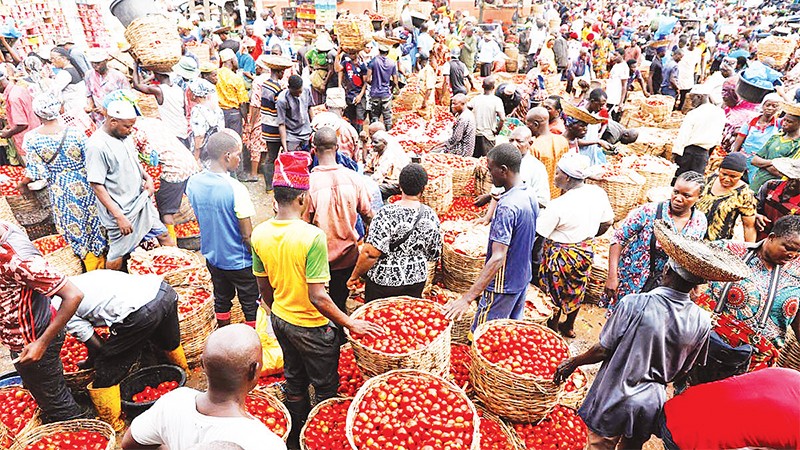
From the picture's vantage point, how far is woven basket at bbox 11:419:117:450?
2994 millimetres

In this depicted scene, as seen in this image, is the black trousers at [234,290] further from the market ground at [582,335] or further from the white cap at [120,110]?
the white cap at [120,110]

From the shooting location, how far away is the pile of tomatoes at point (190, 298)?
4172 mm

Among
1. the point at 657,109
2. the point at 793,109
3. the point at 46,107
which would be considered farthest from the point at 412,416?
the point at 657,109

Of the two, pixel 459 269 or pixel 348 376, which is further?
pixel 459 269

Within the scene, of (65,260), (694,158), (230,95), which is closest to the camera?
(65,260)

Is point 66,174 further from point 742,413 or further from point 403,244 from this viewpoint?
point 742,413

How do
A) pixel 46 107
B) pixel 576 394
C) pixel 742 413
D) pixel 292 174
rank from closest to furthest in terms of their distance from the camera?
pixel 742 413, pixel 292 174, pixel 576 394, pixel 46 107

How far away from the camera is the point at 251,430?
1.87 m

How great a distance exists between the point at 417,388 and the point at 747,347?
88.4 inches

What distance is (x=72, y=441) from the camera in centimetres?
309

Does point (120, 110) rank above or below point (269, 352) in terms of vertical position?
above

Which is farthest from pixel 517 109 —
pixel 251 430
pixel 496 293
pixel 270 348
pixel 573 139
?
pixel 251 430

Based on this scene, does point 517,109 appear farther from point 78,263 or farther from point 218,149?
→ point 78,263

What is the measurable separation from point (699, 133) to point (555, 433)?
5.49 m
